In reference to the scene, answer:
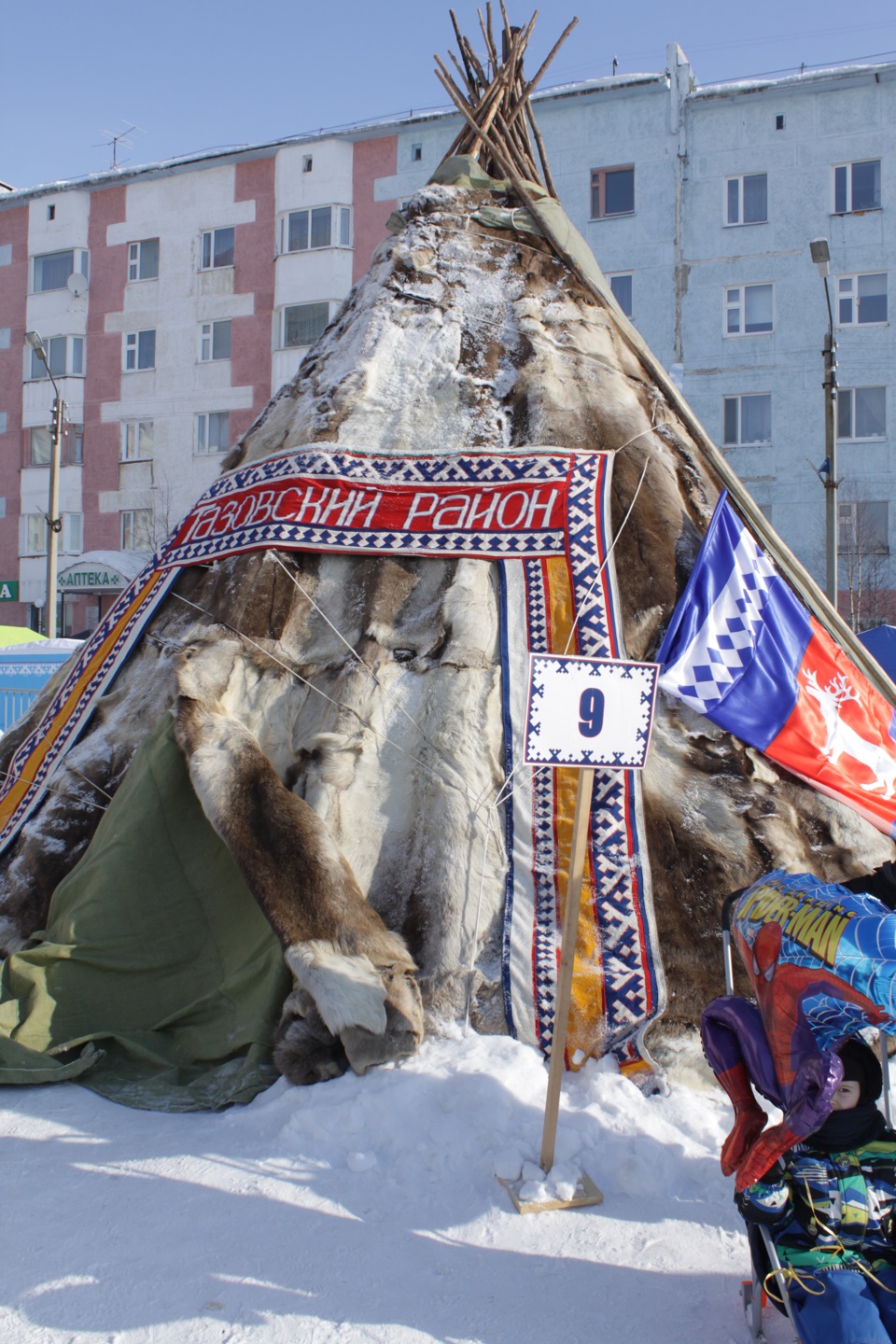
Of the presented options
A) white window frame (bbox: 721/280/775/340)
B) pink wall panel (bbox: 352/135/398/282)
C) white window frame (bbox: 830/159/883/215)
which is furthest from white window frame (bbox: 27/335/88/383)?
white window frame (bbox: 830/159/883/215)

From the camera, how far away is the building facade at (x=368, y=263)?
18.3m

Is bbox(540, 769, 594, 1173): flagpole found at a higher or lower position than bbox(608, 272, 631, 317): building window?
lower

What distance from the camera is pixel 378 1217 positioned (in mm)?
2893

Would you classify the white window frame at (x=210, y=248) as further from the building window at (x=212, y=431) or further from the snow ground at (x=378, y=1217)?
the snow ground at (x=378, y=1217)

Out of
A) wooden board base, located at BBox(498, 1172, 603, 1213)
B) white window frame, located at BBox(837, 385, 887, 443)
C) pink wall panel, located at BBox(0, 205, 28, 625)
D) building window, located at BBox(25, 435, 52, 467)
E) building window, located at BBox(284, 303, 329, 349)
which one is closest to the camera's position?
wooden board base, located at BBox(498, 1172, 603, 1213)

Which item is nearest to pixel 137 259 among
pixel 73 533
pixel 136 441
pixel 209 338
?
pixel 209 338

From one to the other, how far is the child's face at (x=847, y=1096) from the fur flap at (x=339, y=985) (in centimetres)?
155

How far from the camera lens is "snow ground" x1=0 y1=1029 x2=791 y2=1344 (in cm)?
249

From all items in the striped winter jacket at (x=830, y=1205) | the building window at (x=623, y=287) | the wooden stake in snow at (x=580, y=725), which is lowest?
the striped winter jacket at (x=830, y=1205)

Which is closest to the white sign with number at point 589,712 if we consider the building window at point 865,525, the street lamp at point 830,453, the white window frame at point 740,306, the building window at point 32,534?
the street lamp at point 830,453

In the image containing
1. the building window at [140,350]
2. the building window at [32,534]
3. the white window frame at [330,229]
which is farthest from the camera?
the building window at [32,534]

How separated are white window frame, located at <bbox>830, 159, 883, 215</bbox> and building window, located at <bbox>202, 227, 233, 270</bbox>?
11.5 m

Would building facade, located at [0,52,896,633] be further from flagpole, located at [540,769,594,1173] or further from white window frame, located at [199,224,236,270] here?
flagpole, located at [540,769,594,1173]

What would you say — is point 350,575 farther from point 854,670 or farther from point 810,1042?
point 810,1042
